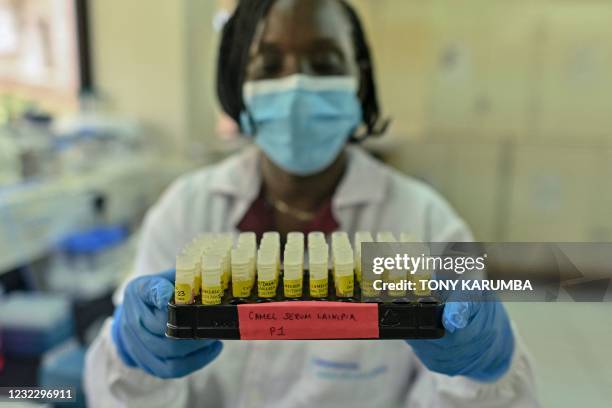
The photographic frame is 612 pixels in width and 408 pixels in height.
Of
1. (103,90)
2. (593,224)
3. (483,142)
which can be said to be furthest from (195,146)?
(593,224)

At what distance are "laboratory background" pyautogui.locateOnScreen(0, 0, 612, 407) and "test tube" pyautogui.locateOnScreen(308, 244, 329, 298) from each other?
9.4 inches

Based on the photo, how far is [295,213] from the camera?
1145 millimetres

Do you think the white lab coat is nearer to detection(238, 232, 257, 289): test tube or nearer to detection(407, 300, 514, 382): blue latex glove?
detection(407, 300, 514, 382): blue latex glove

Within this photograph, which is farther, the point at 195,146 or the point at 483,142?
the point at 483,142

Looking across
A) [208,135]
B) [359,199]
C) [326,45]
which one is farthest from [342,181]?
[208,135]

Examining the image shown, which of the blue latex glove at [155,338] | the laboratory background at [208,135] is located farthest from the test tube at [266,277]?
the laboratory background at [208,135]

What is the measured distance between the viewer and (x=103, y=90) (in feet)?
7.79

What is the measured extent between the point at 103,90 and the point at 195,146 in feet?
1.64

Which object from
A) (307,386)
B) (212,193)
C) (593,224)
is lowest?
(593,224)

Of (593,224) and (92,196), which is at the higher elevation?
(92,196)

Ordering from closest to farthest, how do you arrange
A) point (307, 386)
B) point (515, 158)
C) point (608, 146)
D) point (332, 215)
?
1. point (307, 386)
2. point (332, 215)
3. point (608, 146)
4. point (515, 158)

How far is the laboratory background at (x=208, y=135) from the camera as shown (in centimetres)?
126

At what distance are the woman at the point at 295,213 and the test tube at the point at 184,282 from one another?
15 cm

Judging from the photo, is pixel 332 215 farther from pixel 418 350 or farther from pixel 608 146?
pixel 608 146
